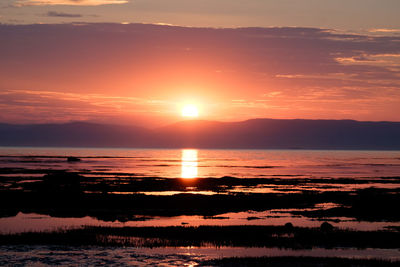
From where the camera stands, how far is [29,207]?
45844 mm

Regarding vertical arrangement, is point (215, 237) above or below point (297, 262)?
above

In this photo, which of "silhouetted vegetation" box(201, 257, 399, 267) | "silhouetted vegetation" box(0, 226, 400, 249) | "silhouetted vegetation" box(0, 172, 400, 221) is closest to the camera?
"silhouetted vegetation" box(201, 257, 399, 267)

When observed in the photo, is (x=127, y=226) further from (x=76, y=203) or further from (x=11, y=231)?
(x=76, y=203)

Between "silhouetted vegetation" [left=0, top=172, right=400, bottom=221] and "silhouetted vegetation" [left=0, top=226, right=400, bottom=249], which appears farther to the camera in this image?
"silhouetted vegetation" [left=0, top=172, right=400, bottom=221]

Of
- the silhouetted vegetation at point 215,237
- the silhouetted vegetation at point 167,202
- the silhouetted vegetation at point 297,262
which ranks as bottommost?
the silhouetted vegetation at point 297,262

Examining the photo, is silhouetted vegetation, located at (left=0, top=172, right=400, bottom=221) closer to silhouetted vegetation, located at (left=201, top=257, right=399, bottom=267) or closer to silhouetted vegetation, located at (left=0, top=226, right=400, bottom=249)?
silhouetted vegetation, located at (left=0, top=226, right=400, bottom=249)

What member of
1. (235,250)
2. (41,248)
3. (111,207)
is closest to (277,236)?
(235,250)

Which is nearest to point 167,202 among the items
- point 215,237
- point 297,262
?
point 215,237

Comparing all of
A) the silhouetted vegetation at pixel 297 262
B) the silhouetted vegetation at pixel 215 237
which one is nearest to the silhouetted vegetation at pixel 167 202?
the silhouetted vegetation at pixel 215 237

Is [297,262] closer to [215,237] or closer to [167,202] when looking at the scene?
[215,237]

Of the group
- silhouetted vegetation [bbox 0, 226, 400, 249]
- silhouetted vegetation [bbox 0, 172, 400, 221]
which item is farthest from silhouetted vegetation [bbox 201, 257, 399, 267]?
silhouetted vegetation [bbox 0, 172, 400, 221]

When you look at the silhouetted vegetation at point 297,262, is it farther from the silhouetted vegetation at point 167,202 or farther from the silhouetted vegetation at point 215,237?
the silhouetted vegetation at point 167,202

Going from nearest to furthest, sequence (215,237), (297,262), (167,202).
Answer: (297,262)
(215,237)
(167,202)

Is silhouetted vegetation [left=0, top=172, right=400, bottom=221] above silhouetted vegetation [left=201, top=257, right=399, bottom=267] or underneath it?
above
